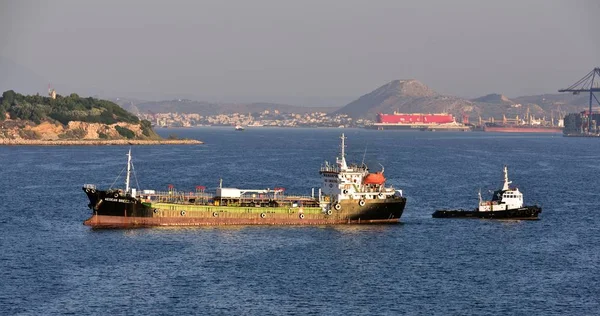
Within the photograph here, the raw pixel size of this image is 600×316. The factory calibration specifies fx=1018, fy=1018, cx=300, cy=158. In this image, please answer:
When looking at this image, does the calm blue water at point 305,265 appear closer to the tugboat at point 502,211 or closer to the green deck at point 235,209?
the tugboat at point 502,211

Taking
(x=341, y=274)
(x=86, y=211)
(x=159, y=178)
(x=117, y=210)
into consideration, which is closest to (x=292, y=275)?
(x=341, y=274)

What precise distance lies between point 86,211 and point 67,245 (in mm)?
21639

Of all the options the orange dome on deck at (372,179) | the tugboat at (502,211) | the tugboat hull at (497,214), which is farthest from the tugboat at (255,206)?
the tugboat at (502,211)

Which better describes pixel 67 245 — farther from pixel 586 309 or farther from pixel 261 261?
pixel 586 309

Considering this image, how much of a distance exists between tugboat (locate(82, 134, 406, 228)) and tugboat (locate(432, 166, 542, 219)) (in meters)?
7.57

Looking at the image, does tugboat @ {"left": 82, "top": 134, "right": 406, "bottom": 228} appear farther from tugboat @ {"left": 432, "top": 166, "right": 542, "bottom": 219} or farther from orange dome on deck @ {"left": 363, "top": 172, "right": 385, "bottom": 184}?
tugboat @ {"left": 432, "top": 166, "right": 542, "bottom": 219}

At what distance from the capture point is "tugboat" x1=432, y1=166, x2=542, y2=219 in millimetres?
96938

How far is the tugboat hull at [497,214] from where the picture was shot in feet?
318

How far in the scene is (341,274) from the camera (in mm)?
67125

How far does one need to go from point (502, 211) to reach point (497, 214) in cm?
61

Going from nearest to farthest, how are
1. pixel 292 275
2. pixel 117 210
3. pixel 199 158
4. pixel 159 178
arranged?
pixel 292 275
pixel 117 210
pixel 159 178
pixel 199 158

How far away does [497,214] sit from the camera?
319ft

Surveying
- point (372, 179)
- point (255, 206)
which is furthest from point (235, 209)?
point (372, 179)

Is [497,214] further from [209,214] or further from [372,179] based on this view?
[209,214]
